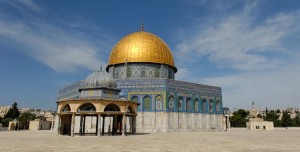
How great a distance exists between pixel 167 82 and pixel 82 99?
16.0 meters

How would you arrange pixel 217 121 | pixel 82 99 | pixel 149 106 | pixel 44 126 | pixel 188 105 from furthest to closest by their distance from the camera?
pixel 44 126, pixel 217 121, pixel 188 105, pixel 149 106, pixel 82 99

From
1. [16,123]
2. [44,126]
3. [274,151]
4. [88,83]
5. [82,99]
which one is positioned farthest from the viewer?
[44,126]

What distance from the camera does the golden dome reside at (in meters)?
40.7

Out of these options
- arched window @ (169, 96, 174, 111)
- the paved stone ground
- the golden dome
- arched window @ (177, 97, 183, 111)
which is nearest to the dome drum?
the golden dome

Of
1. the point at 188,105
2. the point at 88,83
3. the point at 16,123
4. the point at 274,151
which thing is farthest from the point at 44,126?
the point at 274,151

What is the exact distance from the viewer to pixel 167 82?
118 ft

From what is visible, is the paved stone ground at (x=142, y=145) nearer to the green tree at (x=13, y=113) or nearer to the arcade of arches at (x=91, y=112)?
the arcade of arches at (x=91, y=112)

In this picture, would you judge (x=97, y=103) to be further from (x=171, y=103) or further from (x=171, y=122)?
(x=171, y=103)

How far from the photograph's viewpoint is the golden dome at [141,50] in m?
40.7

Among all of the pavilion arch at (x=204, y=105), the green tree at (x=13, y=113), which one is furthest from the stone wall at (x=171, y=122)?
the green tree at (x=13, y=113)

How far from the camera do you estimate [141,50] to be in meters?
41.0

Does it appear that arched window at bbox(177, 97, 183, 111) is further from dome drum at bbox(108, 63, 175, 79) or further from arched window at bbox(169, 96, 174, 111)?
dome drum at bbox(108, 63, 175, 79)

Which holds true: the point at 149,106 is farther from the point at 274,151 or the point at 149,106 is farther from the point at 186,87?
the point at 274,151

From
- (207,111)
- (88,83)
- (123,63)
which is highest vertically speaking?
(123,63)
